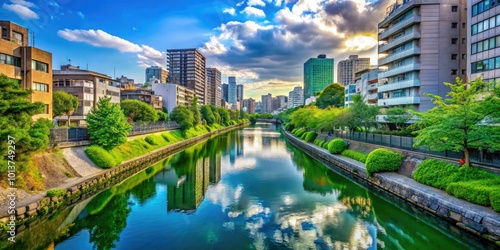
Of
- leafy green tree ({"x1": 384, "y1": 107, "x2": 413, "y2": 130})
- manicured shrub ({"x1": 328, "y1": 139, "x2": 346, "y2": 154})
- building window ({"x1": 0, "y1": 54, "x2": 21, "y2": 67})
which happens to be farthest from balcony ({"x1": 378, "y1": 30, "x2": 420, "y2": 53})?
building window ({"x1": 0, "y1": 54, "x2": 21, "y2": 67})

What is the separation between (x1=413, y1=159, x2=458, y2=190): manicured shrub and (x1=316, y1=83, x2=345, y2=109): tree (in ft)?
220

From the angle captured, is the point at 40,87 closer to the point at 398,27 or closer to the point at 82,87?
the point at 82,87

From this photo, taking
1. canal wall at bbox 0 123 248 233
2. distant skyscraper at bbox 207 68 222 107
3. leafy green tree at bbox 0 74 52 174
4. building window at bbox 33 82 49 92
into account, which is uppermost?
distant skyscraper at bbox 207 68 222 107

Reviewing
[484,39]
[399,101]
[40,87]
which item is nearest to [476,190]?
[484,39]

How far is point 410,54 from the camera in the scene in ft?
135

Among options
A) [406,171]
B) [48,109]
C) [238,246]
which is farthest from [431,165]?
[48,109]

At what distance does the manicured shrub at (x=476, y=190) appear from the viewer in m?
15.2

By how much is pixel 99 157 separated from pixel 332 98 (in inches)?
2915

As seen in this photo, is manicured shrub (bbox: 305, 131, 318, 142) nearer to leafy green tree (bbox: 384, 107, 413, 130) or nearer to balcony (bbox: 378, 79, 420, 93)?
balcony (bbox: 378, 79, 420, 93)

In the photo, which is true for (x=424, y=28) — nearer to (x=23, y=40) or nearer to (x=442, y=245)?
(x=442, y=245)

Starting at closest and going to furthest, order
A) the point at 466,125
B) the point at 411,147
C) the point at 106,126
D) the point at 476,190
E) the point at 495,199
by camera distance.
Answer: the point at 495,199
the point at 476,190
the point at 466,125
the point at 411,147
the point at 106,126

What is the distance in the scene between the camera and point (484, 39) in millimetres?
32062

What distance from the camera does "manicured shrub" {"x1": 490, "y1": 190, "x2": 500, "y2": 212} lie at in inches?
558

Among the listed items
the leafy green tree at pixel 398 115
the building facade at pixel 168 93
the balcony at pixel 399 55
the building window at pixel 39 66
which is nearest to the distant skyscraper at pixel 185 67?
the building facade at pixel 168 93
